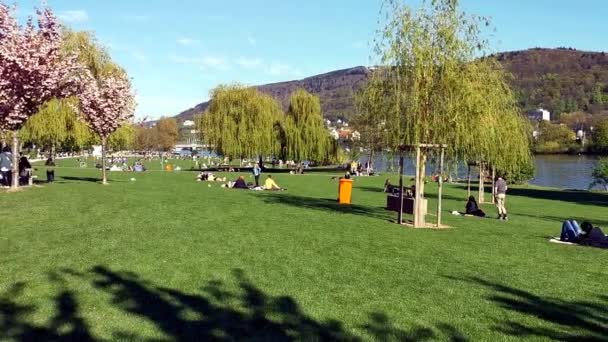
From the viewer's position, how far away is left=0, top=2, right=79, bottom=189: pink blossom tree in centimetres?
2151

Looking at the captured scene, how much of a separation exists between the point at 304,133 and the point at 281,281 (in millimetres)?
55305

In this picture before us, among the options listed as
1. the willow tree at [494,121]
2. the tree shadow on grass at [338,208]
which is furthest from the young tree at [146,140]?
the tree shadow on grass at [338,208]

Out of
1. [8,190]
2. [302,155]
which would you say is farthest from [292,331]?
[302,155]

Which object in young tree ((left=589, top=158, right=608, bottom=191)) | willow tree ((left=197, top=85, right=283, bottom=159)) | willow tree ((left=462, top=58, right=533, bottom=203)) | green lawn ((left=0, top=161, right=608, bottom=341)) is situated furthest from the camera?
willow tree ((left=197, top=85, right=283, bottom=159))

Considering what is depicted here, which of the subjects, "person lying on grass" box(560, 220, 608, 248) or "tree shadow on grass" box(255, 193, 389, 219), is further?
"tree shadow on grass" box(255, 193, 389, 219)

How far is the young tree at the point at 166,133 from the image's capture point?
16138 cm

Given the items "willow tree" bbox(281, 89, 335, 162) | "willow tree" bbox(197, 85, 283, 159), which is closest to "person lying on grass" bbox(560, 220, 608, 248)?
"willow tree" bbox(197, 85, 283, 159)

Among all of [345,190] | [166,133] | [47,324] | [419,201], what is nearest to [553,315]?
[47,324]

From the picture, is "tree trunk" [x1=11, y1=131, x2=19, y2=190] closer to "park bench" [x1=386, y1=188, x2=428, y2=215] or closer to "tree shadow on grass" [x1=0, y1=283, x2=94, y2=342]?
"park bench" [x1=386, y1=188, x2=428, y2=215]

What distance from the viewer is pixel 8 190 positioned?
24062 mm

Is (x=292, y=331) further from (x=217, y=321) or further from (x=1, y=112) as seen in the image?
(x=1, y=112)

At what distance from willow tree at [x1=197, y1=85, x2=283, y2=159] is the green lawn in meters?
43.8

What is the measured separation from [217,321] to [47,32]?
2122 cm

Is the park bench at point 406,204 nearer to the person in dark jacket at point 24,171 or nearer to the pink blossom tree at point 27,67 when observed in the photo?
the pink blossom tree at point 27,67
